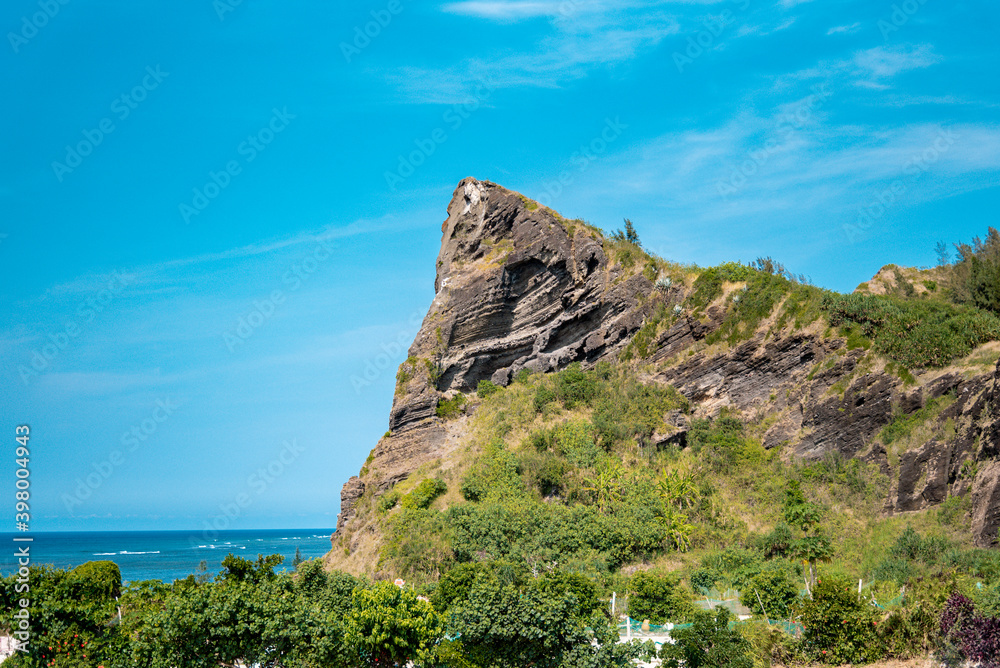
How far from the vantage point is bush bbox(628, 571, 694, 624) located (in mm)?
22578

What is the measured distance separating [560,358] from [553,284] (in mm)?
4075

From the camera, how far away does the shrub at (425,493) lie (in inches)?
1388

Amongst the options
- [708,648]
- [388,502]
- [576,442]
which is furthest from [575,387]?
[708,648]

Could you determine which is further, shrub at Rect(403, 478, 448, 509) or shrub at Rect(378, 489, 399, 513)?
shrub at Rect(378, 489, 399, 513)

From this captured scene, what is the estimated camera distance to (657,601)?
23.2 metres

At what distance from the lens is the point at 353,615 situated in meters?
15.8

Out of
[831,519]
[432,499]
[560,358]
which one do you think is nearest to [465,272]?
[560,358]

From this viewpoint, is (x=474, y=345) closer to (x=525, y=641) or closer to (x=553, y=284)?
(x=553, y=284)

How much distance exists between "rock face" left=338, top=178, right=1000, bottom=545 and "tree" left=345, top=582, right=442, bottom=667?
19.2m

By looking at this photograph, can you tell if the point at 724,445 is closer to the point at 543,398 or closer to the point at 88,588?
the point at 543,398

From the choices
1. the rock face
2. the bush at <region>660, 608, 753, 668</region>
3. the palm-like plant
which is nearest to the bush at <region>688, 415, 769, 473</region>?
the rock face

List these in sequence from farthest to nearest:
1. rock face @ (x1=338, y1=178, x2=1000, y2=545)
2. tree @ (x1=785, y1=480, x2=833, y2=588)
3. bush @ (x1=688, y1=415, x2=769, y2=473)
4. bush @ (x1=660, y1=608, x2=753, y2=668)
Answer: bush @ (x1=688, y1=415, x2=769, y2=473) < rock face @ (x1=338, y1=178, x2=1000, y2=545) < tree @ (x1=785, y1=480, x2=833, y2=588) < bush @ (x1=660, y1=608, x2=753, y2=668)

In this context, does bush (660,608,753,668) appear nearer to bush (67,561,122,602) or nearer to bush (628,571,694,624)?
bush (628,571,694,624)

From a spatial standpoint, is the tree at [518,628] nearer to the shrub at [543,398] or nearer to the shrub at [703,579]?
the shrub at [703,579]
